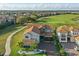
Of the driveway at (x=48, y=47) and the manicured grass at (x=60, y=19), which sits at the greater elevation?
the manicured grass at (x=60, y=19)

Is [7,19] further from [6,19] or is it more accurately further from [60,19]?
[60,19]

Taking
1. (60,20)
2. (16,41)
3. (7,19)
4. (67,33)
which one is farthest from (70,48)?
(7,19)

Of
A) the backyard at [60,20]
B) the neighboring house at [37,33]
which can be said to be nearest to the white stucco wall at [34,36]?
the neighboring house at [37,33]

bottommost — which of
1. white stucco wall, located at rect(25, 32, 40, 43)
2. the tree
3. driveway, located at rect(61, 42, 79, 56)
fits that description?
driveway, located at rect(61, 42, 79, 56)

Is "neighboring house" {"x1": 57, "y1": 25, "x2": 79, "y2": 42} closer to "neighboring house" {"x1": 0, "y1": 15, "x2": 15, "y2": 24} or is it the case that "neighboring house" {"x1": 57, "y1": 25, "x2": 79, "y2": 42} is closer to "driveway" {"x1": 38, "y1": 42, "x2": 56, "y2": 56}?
"driveway" {"x1": 38, "y1": 42, "x2": 56, "y2": 56}

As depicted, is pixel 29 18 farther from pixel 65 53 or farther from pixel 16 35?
pixel 65 53

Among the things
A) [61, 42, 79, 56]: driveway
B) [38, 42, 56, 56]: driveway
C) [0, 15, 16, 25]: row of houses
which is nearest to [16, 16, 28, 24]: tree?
[0, 15, 16, 25]: row of houses

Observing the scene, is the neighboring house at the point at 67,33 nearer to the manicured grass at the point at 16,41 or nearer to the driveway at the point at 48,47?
the driveway at the point at 48,47

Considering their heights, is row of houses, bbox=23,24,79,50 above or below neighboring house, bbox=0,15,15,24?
below
